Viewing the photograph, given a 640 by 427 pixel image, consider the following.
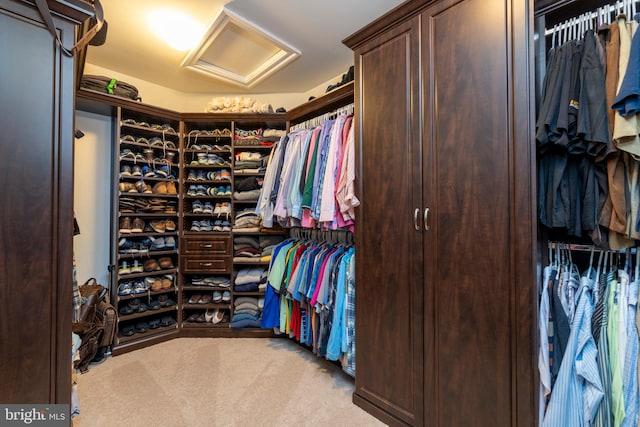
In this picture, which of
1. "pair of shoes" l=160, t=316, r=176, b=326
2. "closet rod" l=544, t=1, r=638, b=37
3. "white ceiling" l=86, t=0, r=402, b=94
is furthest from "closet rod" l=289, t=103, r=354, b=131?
"pair of shoes" l=160, t=316, r=176, b=326

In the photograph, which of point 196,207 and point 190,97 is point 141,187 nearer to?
point 196,207

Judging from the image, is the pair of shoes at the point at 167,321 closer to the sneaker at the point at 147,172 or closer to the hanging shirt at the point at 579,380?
the sneaker at the point at 147,172

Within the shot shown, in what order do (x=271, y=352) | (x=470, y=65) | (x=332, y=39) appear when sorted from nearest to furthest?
(x=470, y=65), (x=332, y=39), (x=271, y=352)

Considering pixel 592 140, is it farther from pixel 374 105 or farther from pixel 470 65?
pixel 374 105

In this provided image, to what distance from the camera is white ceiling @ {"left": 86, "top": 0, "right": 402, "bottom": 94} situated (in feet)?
6.11

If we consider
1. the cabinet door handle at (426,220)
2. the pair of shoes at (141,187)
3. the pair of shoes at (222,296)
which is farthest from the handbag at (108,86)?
the cabinet door handle at (426,220)

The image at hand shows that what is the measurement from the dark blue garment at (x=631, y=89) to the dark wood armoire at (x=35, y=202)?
6.04 ft

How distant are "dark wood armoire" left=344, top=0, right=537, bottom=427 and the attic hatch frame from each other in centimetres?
78

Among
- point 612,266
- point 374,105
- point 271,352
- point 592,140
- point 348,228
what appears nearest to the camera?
point 592,140

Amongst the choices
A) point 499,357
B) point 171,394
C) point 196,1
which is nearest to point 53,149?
point 196,1

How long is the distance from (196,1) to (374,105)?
1.29 meters

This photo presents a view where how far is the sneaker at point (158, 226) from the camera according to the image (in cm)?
269

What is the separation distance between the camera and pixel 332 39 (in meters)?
2.25

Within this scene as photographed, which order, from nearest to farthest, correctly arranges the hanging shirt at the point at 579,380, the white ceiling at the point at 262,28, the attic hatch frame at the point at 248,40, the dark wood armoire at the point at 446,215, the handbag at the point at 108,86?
the hanging shirt at the point at 579,380 → the dark wood armoire at the point at 446,215 → the white ceiling at the point at 262,28 → the attic hatch frame at the point at 248,40 → the handbag at the point at 108,86
